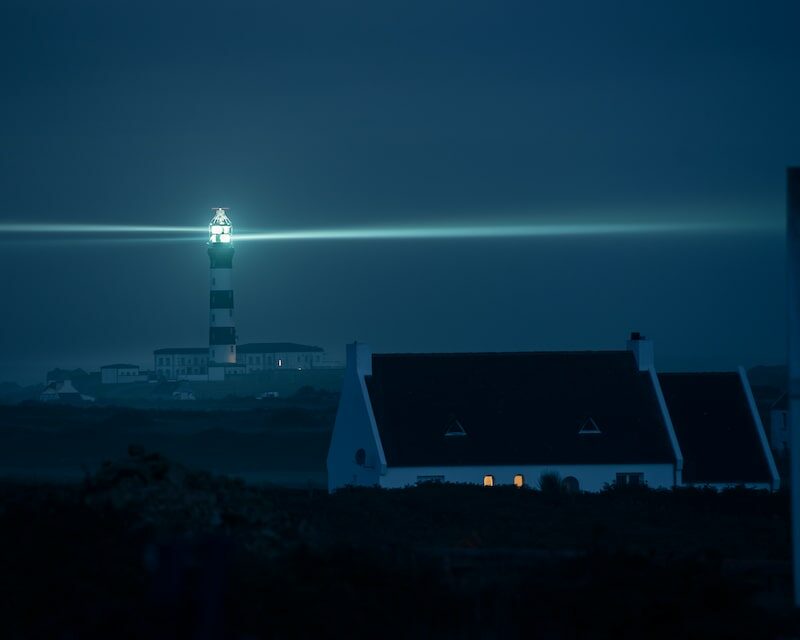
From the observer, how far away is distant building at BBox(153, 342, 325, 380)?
13875cm

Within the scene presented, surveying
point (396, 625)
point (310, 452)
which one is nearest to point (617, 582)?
point (396, 625)

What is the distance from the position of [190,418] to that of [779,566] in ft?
268

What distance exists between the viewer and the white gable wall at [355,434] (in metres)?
33.9

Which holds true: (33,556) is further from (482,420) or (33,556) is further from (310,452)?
(310,452)

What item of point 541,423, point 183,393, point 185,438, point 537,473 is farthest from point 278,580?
point 183,393

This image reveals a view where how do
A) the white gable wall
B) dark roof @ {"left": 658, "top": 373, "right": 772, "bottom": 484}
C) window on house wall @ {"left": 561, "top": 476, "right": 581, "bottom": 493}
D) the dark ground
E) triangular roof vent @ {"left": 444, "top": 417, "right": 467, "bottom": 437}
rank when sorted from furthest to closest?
triangular roof vent @ {"left": 444, "top": 417, "right": 467, "bottom": 437} < dark roof @ {"left": 658, "top": 373, "right": 772, "bottom": 484} < the white gable wall < window on house wall @ {"left": 561, "top": 476, "right": 581, "bottom": 493} < the dark ground

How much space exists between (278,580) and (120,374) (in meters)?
143

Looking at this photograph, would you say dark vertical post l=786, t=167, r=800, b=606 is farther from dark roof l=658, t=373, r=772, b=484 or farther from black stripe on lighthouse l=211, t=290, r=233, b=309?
black stripe on lighthouse l=211, t=290, r=233, b=309

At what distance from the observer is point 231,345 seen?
10800cm

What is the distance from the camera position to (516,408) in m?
36.0

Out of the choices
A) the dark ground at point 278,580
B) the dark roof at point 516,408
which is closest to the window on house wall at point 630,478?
the dark roof at point 516,408

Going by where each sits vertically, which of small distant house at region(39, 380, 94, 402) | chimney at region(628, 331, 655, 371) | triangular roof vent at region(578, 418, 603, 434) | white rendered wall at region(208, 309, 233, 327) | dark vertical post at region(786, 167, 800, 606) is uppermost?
small distant house at region(39, 380, 94, 402)

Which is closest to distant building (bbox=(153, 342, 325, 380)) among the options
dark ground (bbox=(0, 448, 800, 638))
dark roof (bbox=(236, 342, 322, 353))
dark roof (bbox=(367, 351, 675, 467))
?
dark roof (bbox=(236, 342, 322, 353))

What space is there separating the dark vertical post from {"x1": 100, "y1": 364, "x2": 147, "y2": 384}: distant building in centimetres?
13735
